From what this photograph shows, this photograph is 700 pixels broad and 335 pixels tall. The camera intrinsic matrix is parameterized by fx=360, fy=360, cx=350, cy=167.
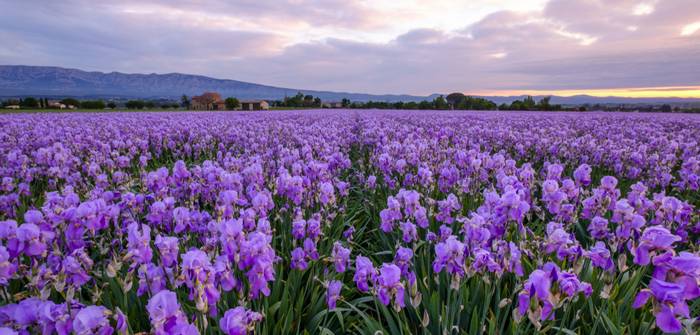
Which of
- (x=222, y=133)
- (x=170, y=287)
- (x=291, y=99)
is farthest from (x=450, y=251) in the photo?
(x=291, y=99)

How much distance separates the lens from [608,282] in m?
1.80

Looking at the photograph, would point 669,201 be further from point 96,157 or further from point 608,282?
point 96,157

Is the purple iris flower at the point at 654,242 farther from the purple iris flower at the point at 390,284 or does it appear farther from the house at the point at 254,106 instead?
the house at the point at 254,106

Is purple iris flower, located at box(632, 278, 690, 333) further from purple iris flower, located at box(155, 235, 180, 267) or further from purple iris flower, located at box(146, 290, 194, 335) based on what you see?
purple iris flower, located at box(155, 235, 180, 267)

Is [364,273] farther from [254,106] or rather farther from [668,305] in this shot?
[254,106]

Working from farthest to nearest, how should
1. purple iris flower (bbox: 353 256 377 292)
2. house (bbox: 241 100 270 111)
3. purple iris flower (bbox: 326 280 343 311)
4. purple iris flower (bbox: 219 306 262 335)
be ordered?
1. house (bbox: 241 100 270 111)
2. purple iris flower (bbox: 326 280 343 311)
3. purple iris flower (bbox: 353 256 377 292)
4. purple iris flower (bbox: 219 306 262 335)

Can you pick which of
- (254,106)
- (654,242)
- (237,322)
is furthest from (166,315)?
(254,106)

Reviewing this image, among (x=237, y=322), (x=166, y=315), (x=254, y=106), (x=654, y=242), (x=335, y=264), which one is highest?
(x=254, y=106)

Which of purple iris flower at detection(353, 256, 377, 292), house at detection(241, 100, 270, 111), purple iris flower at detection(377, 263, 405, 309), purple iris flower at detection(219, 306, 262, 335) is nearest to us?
purple iris flower at detection(219, 306, 262, 335)

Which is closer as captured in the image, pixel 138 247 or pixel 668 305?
pixel 668 305

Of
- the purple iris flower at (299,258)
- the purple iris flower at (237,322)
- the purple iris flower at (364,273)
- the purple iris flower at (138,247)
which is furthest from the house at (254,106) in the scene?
the purple iris flower at (237,322)

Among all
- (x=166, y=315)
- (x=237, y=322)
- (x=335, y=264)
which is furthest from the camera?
(x=335, y=264)

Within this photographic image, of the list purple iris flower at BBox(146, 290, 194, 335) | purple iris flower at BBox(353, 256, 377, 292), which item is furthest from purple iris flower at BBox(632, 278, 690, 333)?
purple iris flower at BBox(146, 290, 194, 335)

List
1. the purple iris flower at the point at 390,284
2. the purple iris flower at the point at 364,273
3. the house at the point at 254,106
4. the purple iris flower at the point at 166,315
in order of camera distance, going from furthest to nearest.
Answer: the house at the point at 254,106, the purple iris flower at the point at 364,273, the purple iris flower at the point at 390,284, the purple iris flower at the point at 166,315
